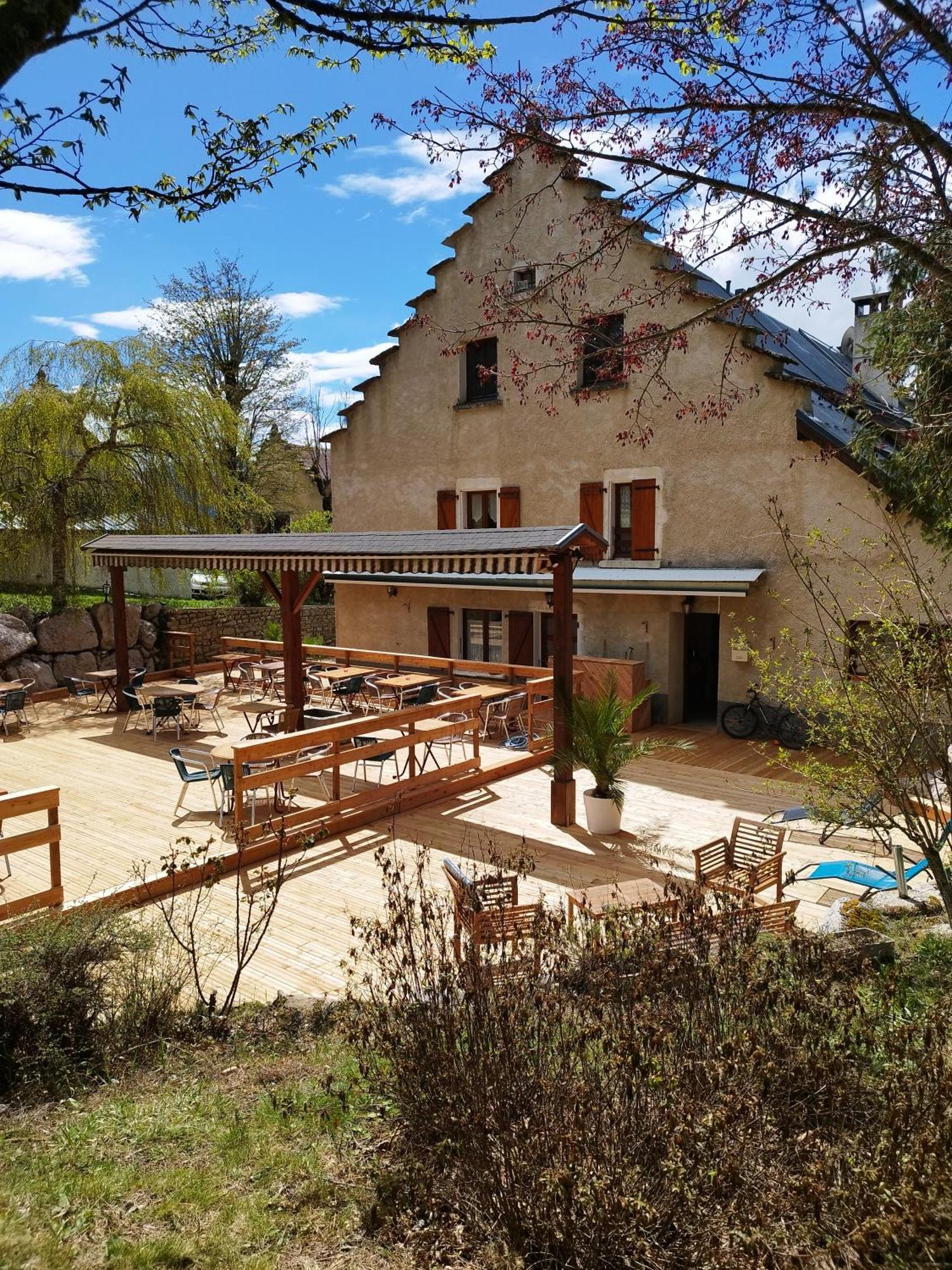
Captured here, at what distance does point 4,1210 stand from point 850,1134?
119 inches

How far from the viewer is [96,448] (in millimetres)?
18609

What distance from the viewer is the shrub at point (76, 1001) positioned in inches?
169

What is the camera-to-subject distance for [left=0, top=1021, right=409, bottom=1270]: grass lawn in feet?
9.33

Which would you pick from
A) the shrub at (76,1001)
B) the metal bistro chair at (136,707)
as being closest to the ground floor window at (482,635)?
the metal bistro chair at (136,707)

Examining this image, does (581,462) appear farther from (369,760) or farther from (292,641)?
(369,760)

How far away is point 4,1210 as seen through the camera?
297 cm

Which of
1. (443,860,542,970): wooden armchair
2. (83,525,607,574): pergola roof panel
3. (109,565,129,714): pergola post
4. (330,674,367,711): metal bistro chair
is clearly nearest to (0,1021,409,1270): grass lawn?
(443,860,542,970): wooden armchair

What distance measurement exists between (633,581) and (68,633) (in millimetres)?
12638

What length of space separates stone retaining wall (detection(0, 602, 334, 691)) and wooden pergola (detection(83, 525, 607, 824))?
2.58 meters

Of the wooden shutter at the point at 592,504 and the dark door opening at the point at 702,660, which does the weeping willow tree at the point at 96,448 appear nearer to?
the wooden shutter at the point at 592,504

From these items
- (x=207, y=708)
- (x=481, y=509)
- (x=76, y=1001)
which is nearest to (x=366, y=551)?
(x=207, y=708)

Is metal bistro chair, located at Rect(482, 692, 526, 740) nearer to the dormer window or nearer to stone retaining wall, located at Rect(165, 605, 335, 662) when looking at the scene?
stone retaining wall, located at Rect(165, 605, 335, 662)

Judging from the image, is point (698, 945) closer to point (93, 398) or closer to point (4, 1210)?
point (4, 1210)

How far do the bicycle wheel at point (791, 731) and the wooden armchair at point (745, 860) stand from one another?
6264 mm
